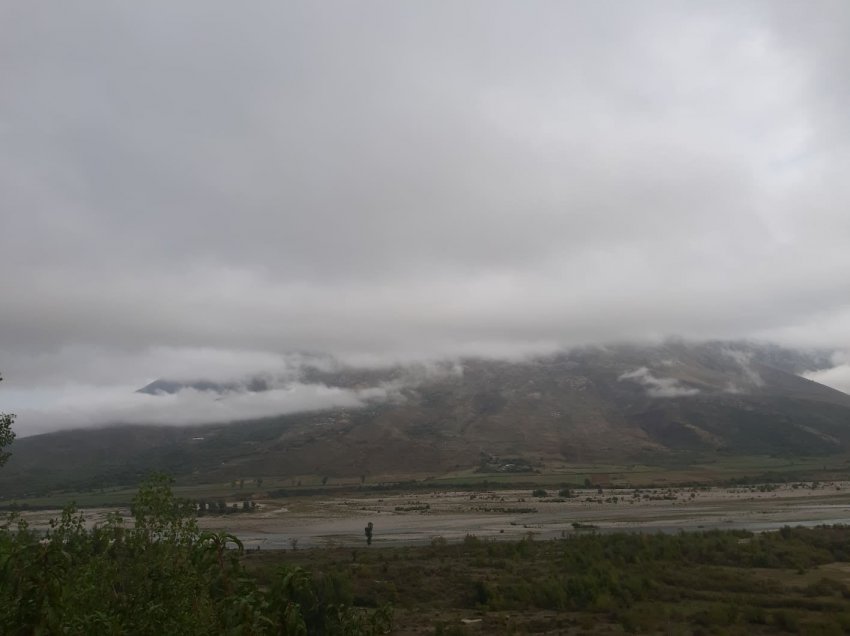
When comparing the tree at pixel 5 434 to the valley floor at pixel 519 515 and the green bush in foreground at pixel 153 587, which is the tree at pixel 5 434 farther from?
the valley floor at pixel 519 515

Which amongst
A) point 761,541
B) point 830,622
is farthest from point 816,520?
point 830,622

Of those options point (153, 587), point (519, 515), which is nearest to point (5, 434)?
point (153, 587)

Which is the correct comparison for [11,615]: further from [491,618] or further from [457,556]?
[457,556]

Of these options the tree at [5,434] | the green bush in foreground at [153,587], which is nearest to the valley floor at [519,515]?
the tree at [5,434]

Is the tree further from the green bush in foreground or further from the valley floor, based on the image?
the valley floor

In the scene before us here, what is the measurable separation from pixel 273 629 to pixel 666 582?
4287 centimetres

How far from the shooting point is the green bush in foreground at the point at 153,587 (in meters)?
8.02

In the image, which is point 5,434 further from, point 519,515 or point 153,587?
point 519,515

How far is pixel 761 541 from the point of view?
58.7 metres

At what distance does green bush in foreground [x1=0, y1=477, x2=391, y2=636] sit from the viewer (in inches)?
316

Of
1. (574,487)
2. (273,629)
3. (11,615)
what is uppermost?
(11,615)

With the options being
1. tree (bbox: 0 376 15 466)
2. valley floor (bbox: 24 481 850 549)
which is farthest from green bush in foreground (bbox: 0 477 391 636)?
valley floor (bbox: 24 481 850 549)

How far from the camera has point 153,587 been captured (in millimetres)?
9930

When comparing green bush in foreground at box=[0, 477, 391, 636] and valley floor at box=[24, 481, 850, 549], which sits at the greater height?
green bush in foreground at box=[0, 477, 391, 636]
